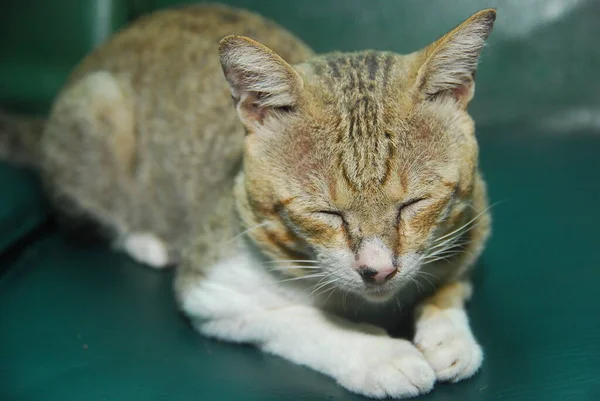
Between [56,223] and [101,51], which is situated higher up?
[101,51]

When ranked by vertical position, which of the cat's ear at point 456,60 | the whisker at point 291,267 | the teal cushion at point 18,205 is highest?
the cat's ear at point 456,60

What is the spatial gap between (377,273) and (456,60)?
1.44 ft

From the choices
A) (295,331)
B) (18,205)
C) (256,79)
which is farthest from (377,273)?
(18,205)

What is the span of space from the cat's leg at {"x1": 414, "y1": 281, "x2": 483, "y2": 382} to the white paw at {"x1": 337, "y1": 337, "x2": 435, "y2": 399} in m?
0.04

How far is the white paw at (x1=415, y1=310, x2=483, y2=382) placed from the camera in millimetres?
1524

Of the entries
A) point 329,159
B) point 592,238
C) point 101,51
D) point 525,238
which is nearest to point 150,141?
point 101,51

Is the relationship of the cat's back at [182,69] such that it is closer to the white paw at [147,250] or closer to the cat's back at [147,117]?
the cat's back at [147,117]

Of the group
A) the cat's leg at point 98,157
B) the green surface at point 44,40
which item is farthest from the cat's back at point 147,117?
the green surface at point 44,40

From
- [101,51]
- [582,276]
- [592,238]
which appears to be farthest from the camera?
[101,51]

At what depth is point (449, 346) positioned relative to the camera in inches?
61.0

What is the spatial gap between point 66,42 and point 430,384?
7.09 feet

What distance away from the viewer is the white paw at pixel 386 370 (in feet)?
4.84

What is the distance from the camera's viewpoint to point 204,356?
1724 millimetres

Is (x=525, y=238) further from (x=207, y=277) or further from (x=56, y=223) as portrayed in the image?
(x=56, y=223)
